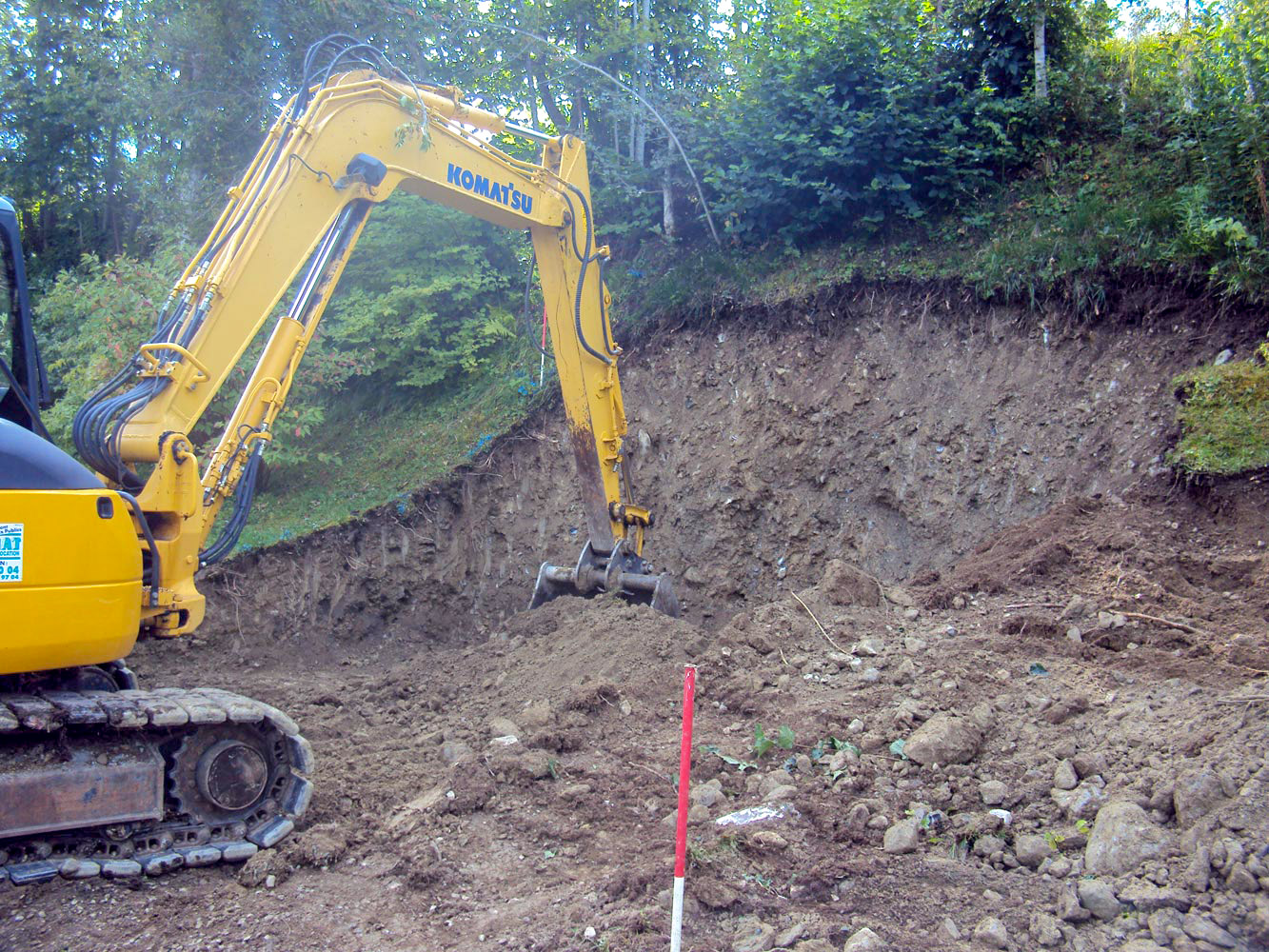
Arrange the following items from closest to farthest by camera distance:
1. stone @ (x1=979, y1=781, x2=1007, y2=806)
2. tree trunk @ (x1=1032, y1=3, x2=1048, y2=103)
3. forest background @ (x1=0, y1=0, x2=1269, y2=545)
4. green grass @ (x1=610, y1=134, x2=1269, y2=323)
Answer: stone @ (x1=979, y1=781, x2=1007, y2=806) < green grass @ (x1=610, y1=134, x2=1269, y2=323) < forest background @ (x1=0, y1=0, x2=1269, y2=545) < tree trunk @ (x1=1032, y1=3, x2=1048, y2=103)

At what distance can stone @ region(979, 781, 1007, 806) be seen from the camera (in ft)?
13.8

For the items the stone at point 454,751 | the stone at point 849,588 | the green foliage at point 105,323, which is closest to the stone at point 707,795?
the stone at point 454,751

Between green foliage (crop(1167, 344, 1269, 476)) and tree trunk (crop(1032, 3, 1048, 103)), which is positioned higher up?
tree trunk (crop(1032, 3, 1048, 103))

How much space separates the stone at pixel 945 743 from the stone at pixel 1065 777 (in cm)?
41

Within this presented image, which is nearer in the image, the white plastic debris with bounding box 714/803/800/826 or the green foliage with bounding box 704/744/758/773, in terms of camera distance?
the white plastic debris with bounding box 714/803/800/826

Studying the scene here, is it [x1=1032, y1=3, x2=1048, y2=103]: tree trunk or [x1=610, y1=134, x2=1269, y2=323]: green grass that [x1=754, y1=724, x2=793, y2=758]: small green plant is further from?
[x1=1032, y1=3, x2=1048, y2=103]: tree trunk

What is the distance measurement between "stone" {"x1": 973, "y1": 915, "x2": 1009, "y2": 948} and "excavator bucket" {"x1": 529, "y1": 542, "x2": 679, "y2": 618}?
4.21 meters

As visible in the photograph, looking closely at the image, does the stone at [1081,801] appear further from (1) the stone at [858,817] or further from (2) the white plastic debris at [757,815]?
(2) the white plastic debris at [757,815]

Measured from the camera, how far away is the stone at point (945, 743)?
4.57m

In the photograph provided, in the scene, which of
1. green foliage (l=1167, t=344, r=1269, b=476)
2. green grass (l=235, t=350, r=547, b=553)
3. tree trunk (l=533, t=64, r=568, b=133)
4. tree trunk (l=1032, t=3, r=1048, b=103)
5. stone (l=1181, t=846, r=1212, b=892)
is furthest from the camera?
tree trunk (l=533, t=64, r=568, b=133)

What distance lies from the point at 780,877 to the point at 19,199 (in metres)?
18.6

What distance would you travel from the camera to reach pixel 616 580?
304 inches

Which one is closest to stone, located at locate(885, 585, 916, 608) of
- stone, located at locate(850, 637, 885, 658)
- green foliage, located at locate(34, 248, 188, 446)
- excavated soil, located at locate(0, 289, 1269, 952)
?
excavated soil, located at locate(0, 289, 1269, 952)

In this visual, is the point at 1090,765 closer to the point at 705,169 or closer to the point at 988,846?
the point at 988,846
